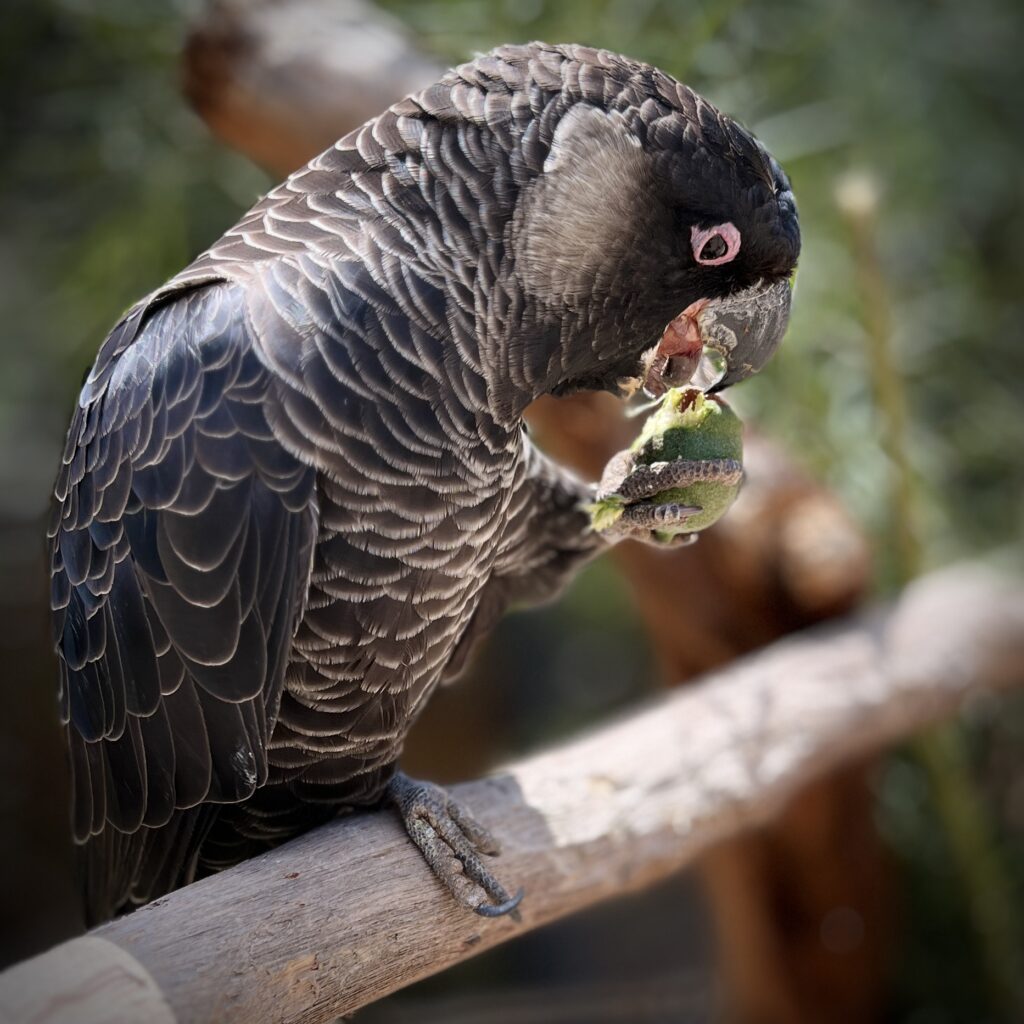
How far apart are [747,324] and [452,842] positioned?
0.94m

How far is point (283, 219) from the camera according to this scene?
5.09 ft

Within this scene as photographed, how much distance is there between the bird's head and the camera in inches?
57.1

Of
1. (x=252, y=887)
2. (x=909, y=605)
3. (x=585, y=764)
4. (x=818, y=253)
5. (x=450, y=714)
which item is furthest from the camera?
(x=450, y=714)

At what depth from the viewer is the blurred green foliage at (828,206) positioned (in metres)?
2.92

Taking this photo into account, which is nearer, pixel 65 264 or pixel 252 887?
pixel 252 887

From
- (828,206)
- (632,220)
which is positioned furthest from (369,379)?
(828,206)

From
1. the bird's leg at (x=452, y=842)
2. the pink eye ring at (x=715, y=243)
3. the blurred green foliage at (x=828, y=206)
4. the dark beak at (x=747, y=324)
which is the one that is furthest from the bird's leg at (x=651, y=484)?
the blurred green foliage at (x=828, y=206)

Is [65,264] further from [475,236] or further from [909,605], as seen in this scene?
[909,605]

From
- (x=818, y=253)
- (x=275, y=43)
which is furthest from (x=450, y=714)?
(x=275, y=43)

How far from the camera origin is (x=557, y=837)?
72.7 inches

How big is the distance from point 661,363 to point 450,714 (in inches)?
117

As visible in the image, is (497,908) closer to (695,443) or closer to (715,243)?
(695,443)

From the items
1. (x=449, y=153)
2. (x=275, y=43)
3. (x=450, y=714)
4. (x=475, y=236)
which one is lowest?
(x=450, y=714)

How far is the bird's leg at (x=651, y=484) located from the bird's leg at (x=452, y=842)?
54 cm
